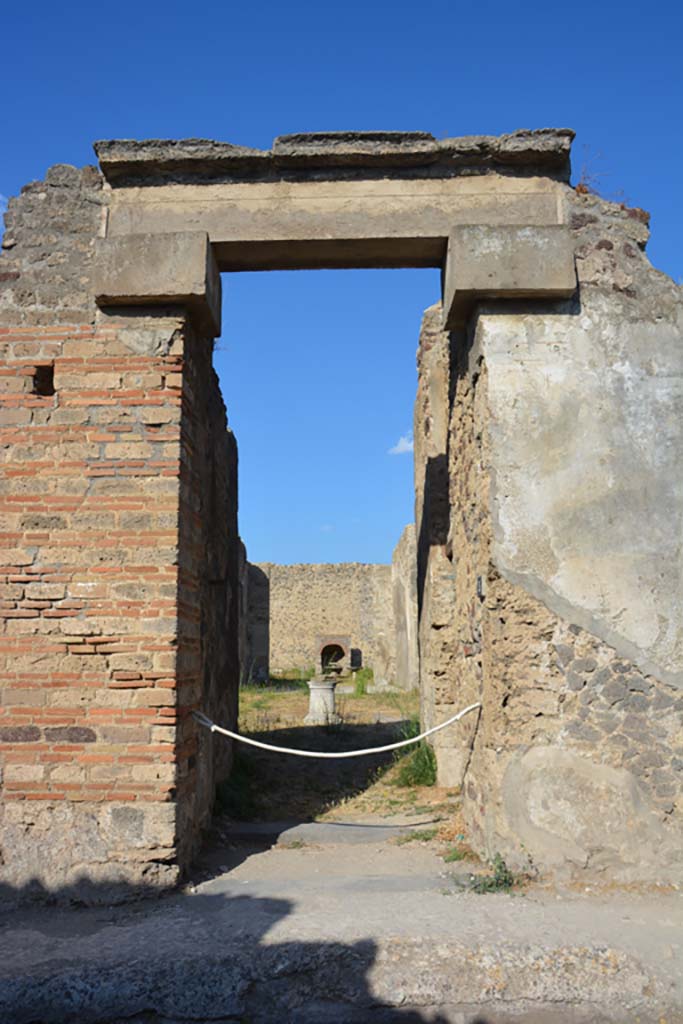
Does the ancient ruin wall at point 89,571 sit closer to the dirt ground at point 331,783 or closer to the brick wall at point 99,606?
the brick wall at point 99,606

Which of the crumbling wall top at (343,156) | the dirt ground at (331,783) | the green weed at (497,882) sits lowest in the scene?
the dirt ground at (331,783)

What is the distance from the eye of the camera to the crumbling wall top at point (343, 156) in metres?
4.72

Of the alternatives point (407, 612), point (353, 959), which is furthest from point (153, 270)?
point (407, 612)

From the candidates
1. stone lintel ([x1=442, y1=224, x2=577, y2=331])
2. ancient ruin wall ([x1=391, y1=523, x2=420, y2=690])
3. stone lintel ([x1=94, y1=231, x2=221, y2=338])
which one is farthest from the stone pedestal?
stone lintel ([x1=442, y1=224, x2=577, y2=331])

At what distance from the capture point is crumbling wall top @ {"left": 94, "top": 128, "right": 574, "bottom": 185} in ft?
15.5

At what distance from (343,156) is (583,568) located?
110 inches

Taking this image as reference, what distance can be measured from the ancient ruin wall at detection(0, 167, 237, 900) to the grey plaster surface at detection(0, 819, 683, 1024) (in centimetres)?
40

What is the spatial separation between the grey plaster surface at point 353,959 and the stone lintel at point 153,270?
3.25 meters

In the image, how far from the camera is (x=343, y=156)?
15.7 ft

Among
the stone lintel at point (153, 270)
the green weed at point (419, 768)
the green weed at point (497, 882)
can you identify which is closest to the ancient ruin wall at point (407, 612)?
the green weed at point (419, 768)

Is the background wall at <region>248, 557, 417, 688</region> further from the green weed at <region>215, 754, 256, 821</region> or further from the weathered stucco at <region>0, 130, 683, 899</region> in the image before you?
the weathered stucco at <region>0, 130, 683, 899</region>

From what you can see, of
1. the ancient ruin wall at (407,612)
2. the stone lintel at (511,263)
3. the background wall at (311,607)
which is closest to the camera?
the stone lintel at (511,263)

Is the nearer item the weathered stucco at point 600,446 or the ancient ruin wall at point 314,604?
the weathered stucco at point 600,446

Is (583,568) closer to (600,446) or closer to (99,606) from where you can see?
(600,446)
